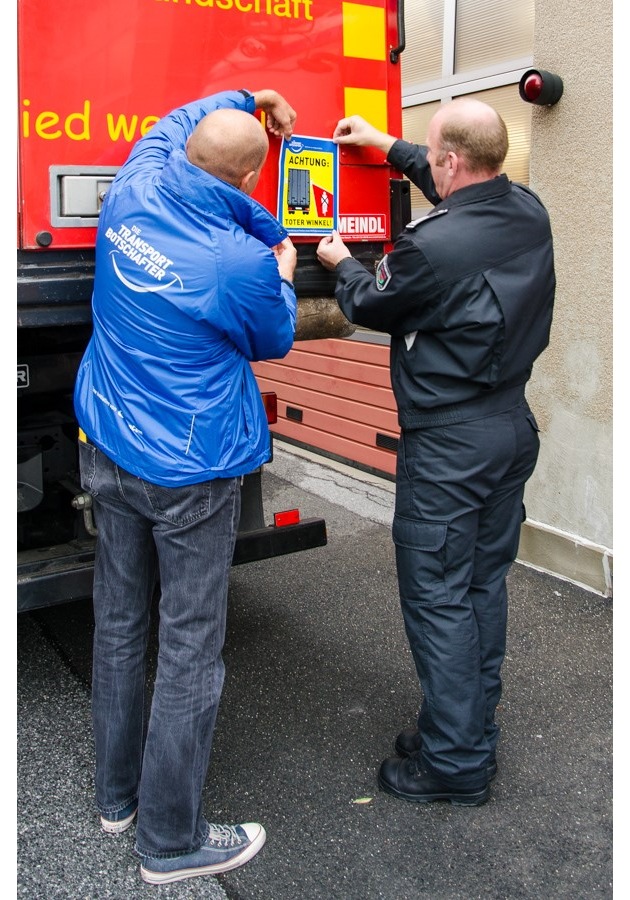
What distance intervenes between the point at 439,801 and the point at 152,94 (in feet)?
7.95

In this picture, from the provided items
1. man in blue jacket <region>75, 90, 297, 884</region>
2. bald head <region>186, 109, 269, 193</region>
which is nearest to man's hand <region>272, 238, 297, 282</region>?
man in blue jacket <region>75, 90, 297, 884</region>

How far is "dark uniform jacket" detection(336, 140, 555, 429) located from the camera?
2.69 metres

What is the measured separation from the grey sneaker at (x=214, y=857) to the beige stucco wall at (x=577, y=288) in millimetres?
2413

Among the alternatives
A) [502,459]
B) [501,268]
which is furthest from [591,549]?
[501,268]

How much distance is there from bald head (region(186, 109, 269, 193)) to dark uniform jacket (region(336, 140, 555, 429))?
571 millimetres

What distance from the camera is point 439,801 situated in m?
2.97

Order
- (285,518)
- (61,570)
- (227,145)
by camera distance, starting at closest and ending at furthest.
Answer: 1. (227,145)
2. (61,570)
3. (285,518)

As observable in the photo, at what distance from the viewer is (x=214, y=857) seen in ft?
8.58

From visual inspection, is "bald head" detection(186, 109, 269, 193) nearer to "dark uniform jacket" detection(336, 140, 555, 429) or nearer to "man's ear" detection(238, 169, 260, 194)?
"man's ear" detection(238, 169, 260, 194)

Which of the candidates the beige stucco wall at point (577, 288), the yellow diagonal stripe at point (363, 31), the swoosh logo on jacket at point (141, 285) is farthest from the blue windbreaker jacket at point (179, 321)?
the beige stucco wall at point (577, 288)

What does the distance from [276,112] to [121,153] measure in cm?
54

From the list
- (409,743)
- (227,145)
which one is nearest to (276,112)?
(227,145)

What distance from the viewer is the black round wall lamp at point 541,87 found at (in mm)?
4236

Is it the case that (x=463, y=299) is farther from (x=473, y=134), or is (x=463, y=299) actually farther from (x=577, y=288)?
(x=577, y=288)
